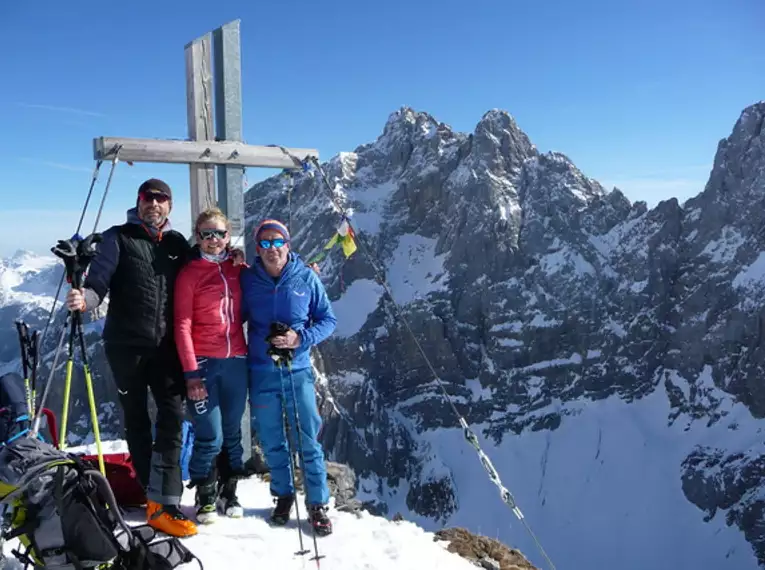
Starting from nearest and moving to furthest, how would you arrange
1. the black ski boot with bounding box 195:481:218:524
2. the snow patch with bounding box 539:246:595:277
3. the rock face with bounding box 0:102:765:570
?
→ 1. the black ski boot with bounding box 195:481:218:524
2. the rock face with bounding box 0:102:765:570
3. the snow patch with bounding box 539:246:595:277

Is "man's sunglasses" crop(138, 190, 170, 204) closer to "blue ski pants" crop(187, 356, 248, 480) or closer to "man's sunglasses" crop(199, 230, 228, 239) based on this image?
"man's sunglasses" crop(199, 230, 228, 239)

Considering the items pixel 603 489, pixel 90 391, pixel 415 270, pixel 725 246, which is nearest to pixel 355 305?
pixel 415 270

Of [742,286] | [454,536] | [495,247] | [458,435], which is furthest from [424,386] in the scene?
[454,536]

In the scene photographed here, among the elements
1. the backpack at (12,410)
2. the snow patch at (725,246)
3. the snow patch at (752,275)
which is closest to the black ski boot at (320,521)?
the backpack at (12,410)

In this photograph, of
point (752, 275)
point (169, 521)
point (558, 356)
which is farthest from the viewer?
point (558, 356)

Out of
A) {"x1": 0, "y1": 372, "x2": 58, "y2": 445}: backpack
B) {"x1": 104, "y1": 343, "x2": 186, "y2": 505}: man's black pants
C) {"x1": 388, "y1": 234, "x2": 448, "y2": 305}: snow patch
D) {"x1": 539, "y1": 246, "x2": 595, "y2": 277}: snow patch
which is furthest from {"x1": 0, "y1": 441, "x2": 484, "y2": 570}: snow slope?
{"x1": 539, "y1": 246, "x2": 595, "y2": 277}: snow patch

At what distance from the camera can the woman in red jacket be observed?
5555 mm

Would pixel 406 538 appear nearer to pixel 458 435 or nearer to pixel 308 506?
pixel 308 506

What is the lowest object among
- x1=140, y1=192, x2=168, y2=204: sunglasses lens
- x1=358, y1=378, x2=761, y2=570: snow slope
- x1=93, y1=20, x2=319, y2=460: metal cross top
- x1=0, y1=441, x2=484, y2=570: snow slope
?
x1=358, y1=378, x2=761, y2=570: snow slope

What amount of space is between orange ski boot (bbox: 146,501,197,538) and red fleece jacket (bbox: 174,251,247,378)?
1.25 metres

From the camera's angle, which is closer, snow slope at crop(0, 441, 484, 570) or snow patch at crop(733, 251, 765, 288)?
snow slope at crop(0, 441, 484, 570)

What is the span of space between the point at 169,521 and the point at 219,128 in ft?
14.3

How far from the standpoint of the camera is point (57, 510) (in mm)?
3555

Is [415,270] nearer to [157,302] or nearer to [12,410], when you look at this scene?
[157,302]
